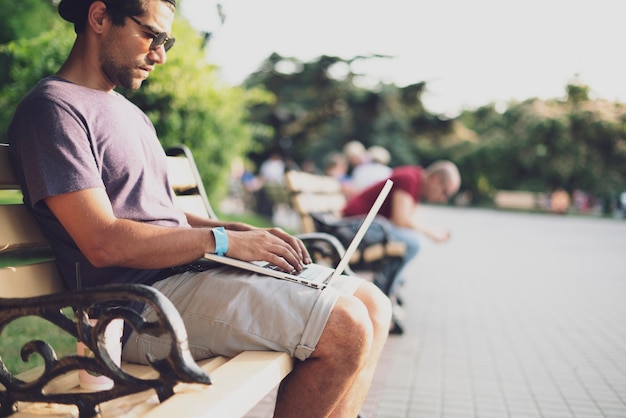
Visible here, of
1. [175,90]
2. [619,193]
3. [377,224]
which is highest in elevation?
[175,90]

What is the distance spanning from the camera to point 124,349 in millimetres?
2029

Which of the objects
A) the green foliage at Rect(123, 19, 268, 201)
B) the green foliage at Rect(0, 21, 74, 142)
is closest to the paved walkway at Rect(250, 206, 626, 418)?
the green foliage at Rect(123, 19, 268, 201)

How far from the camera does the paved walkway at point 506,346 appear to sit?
3.69 meters

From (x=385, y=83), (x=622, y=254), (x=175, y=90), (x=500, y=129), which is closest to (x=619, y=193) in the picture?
(x=500, y=129)

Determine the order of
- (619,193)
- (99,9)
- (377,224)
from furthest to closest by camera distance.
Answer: (619,193) → (377,224) → (99,9)

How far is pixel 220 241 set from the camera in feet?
6.64

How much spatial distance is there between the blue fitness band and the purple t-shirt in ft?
0.72

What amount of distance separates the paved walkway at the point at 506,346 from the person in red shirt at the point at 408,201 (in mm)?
654

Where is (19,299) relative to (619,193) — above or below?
above

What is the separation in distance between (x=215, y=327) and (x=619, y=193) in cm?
3747

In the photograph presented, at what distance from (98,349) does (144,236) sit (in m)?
0.40

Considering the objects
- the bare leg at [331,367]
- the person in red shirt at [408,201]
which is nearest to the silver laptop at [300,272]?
the bare leg at [331,367]

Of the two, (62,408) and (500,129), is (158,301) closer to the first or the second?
(62,408)

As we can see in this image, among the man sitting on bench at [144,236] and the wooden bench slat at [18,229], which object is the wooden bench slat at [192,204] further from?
the wooden bench slat at [18,229]
